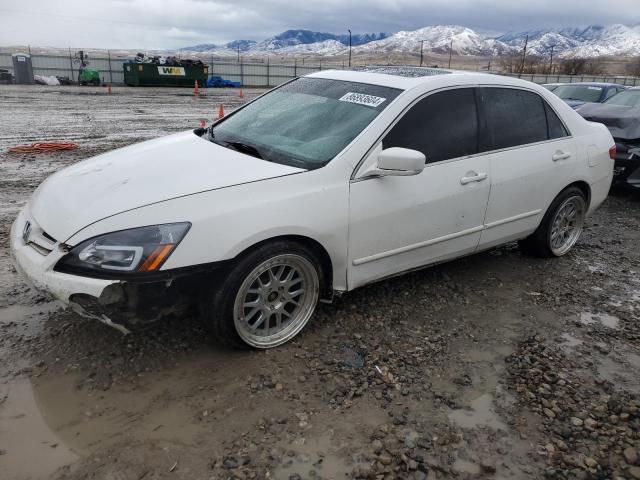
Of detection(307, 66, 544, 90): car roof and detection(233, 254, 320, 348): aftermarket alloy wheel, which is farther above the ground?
detection(307, 66, 544, 90): car roof

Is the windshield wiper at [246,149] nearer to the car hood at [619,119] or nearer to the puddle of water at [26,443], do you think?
the puddle of water at [26,443]

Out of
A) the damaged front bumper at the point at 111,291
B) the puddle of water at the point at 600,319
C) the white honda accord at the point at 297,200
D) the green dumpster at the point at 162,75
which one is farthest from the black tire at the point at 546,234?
the green dumpster at the point at 162,75

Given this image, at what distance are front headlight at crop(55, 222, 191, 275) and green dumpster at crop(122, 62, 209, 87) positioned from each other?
94.6 feet

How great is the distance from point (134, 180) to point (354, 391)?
1811 mm

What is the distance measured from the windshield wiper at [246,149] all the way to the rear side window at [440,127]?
852 millimetres

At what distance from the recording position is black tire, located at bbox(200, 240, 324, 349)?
2.96 meters

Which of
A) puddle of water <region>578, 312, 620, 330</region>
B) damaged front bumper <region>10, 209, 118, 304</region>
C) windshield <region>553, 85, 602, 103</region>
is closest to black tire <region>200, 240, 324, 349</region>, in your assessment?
damaged front bumper <region>10, 209, 118, 304</region>

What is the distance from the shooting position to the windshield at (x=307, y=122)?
11.4 feet

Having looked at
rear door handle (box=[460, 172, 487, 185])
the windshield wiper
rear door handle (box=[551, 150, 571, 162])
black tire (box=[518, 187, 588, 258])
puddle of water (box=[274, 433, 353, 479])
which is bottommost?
puddle of water (box=[274, 433, 353, 479])

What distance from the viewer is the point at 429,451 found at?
2580 millimetres

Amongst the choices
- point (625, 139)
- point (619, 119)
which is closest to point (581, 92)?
point (619, 119)

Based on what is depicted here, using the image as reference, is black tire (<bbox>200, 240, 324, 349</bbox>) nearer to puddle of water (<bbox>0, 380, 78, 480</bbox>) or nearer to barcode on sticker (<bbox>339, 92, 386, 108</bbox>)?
puddle of water (<bbox>0, 380, 78, 480</bbox>)

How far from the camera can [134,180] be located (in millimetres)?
3160

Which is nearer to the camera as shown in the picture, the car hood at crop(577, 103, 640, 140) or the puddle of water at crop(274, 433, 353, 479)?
the puddle of water at crop(274, 433, 353, 479)
